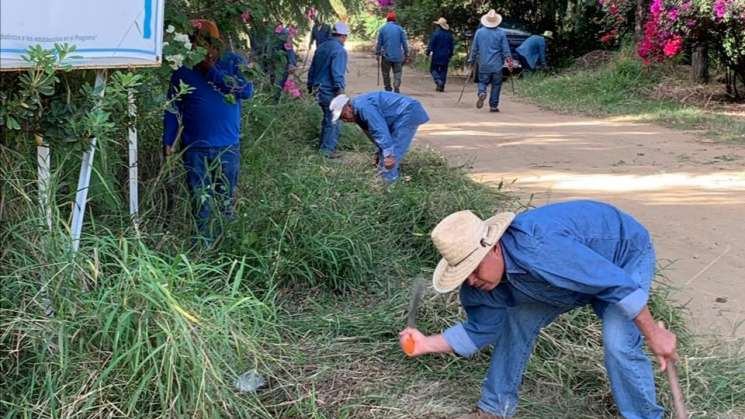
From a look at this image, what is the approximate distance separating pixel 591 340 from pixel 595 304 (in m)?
0.84

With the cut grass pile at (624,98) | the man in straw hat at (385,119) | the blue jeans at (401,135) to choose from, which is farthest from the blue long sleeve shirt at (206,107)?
the cut grass pile at (624,98)

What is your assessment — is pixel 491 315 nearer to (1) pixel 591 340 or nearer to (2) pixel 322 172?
(1) pixel 591 340

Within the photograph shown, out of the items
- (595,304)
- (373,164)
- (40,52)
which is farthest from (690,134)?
(40,52)

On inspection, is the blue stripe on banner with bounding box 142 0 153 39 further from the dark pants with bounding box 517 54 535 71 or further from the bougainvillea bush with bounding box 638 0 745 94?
the dark pants with bounding box 517 54 535 71

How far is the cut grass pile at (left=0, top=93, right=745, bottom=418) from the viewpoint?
2.99 meters

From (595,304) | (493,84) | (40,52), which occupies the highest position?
(40,52)

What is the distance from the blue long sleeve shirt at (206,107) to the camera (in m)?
4.94

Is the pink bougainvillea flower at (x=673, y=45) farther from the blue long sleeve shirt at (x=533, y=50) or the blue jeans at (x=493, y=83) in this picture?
the blue long sleeve shirt at (x=533, y=50)

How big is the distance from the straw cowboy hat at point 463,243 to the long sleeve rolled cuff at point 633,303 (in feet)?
1.56

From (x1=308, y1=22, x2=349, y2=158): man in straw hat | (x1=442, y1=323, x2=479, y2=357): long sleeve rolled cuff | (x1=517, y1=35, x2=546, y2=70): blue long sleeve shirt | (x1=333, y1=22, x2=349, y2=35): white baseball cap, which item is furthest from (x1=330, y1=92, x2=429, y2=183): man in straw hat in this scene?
(x1=517, y1=35, x2=546, y2=70): blue long sleeve shirt

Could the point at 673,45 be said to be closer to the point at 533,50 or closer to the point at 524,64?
the point at 533,50

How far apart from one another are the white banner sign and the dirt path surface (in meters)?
3.05

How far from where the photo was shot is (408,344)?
3361mm

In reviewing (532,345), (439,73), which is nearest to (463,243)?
(532,345)
